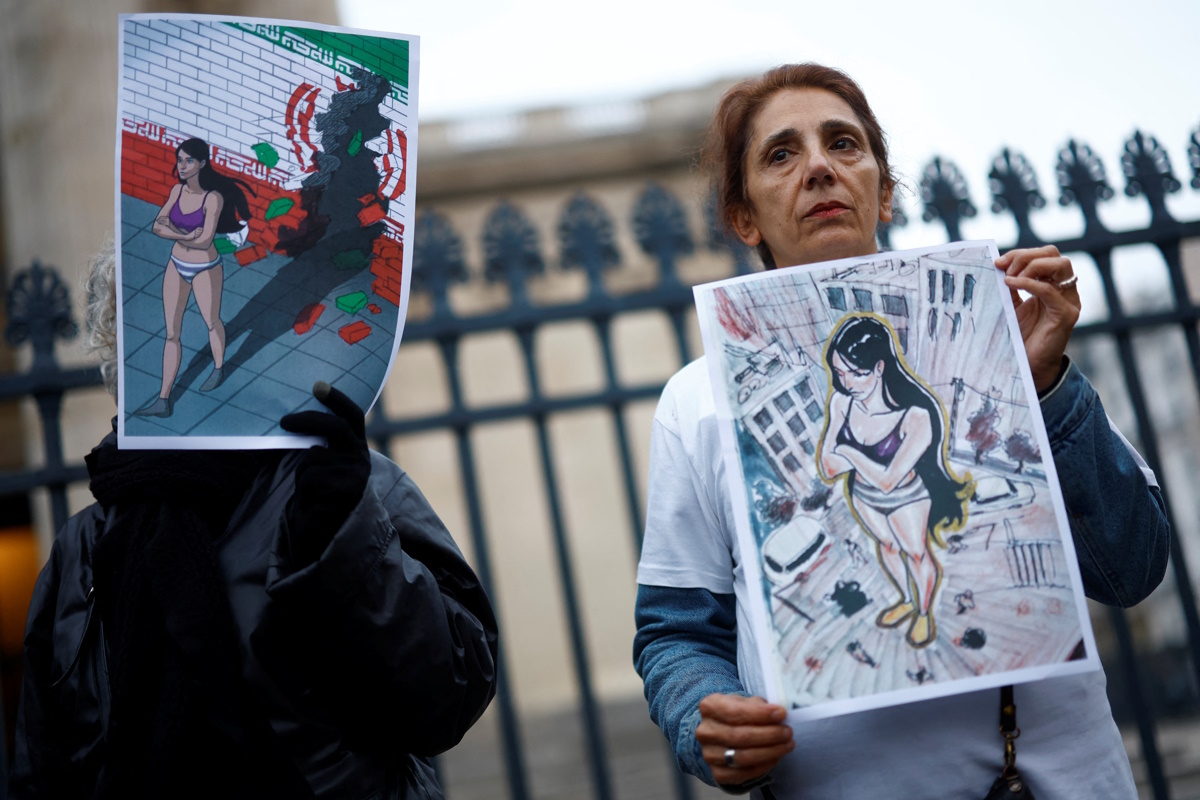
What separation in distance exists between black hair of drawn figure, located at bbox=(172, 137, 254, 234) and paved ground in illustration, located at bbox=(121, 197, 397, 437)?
53mm

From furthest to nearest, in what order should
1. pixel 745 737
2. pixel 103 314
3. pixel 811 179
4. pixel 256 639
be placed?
pixel 103 314 → pixel 811 179 → pixel 256 639 → pixel 745 737

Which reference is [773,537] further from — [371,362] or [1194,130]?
[1194,130]

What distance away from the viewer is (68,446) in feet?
17.6

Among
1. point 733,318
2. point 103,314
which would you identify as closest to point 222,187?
point 103,314

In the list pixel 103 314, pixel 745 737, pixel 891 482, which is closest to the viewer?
pixel 745 737

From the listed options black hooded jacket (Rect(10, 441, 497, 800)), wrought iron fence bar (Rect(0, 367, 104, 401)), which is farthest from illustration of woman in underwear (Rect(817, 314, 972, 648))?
wrought iron fence bar (Rect(0, 367, 104, 401))

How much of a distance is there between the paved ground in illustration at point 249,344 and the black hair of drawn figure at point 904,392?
70 cm

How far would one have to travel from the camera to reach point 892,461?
55.0 inches

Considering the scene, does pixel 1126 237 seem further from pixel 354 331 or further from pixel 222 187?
pixel 222 187

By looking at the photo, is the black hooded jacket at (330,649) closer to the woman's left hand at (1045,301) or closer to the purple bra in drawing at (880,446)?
the purple bra in drawing at (880,446)

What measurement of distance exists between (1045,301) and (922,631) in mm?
514

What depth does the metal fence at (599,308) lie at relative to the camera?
322 centimetres

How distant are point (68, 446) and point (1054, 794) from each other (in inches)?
207

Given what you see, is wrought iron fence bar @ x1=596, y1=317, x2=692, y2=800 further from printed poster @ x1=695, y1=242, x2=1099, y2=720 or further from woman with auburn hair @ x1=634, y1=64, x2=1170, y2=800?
printed poster @ x1=695, y1=242, x2=1099, y2=720
